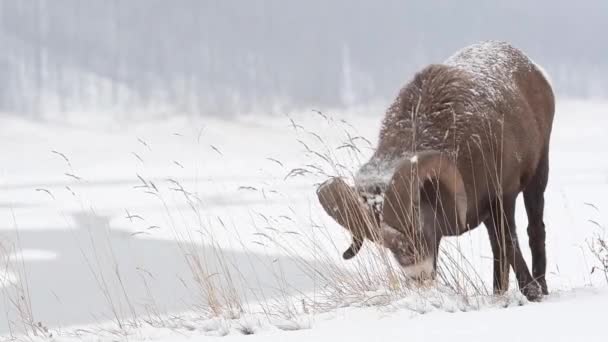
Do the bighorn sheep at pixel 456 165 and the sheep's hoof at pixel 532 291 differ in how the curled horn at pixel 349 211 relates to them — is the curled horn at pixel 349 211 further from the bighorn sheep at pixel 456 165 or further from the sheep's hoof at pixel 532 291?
the sheep's hoof at pixel 532 291

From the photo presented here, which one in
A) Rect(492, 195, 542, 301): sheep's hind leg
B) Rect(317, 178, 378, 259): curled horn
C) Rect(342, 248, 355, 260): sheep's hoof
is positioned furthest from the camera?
Rect(492, 195, 542, 301): sheep's hind leg

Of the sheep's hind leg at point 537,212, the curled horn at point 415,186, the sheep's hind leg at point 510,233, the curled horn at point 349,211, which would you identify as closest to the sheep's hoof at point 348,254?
the curled horn at point 349,211

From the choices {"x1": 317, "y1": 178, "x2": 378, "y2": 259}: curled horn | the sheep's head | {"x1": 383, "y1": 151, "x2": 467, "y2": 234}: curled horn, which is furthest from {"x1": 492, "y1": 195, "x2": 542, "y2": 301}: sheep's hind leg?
{"x1": 317, "y1": 178, "x2": 378, "y2": 259}: curled horn

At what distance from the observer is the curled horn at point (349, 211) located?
199 inches

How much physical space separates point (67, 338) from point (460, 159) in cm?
282

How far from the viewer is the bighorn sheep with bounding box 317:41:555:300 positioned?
4961mm

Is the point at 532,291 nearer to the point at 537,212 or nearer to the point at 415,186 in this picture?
the point at 537,212

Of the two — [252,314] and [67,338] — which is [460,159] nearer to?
[252,314]

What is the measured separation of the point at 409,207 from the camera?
16.0 ft

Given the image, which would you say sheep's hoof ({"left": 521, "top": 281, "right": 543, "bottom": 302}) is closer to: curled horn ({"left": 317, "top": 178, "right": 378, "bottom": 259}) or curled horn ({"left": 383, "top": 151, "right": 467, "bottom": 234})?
curled horn ({"left": 383, "top": 151, "right": 467, "bottom": 234})

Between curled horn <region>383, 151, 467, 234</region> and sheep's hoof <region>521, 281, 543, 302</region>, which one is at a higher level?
curled horn <region>383, 151, 467, 234</region>

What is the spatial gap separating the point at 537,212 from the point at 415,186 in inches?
92.8

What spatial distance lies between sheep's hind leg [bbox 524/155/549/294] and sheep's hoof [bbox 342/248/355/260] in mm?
2194

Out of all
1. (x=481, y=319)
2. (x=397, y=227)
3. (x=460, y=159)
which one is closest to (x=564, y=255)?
(x=460, y=159)
